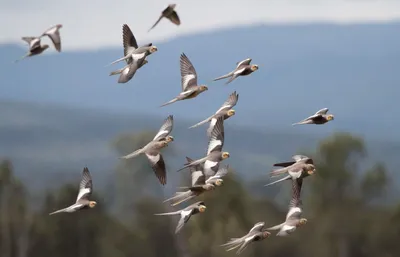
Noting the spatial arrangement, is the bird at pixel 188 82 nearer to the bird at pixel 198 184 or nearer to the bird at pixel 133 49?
the bird at pixel 133 49

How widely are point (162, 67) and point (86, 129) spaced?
3929 centimetres

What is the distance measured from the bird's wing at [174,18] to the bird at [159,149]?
62 cm

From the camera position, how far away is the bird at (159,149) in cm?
656

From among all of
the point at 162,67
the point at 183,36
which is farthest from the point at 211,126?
the point at 183,36

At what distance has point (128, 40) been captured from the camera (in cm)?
698

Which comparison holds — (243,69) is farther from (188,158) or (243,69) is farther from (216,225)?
(216,225)

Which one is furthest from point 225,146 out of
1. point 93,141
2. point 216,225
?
point 216,225

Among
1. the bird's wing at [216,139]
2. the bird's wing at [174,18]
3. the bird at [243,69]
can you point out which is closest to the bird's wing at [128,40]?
the bird's wing at [174,18]

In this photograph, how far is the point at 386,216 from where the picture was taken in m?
17.3

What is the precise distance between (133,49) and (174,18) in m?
0.32

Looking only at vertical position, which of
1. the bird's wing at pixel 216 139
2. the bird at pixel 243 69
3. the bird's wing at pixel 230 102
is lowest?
the bird's wing at pixel 216 139

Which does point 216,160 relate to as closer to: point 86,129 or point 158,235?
point 158,235

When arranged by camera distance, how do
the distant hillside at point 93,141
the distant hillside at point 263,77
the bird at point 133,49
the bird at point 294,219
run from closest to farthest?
the bird at point 133,49 → the bird at point 294,219 → the distant hillside at point 93,141 → the distant hillside at point 263,77

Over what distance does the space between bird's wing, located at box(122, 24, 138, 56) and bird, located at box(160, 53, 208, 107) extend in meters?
0.40
